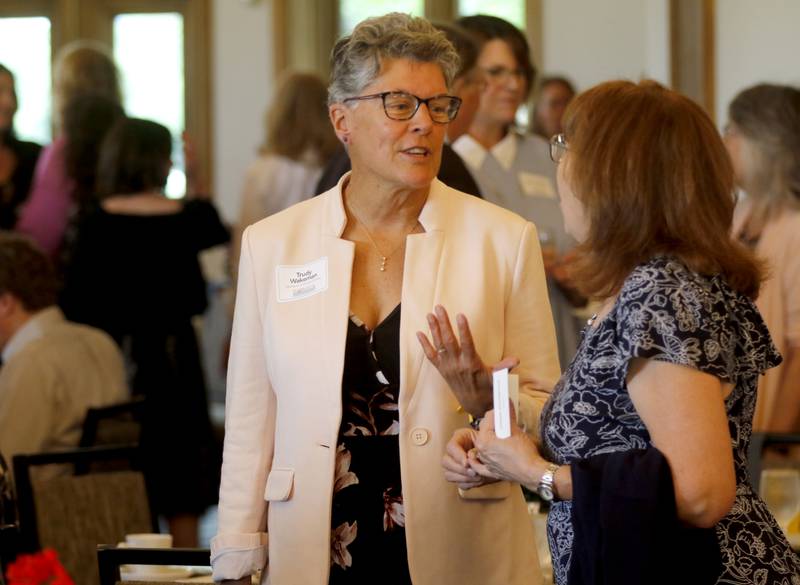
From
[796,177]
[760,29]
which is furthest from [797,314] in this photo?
[760,29]

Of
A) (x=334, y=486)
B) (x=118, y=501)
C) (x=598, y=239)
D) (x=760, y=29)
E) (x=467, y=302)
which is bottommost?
(x=118, y=501)

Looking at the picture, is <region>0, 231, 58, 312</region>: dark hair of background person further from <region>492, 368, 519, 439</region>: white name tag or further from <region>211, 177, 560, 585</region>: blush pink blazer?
<region>492, 368, 519, 439</region>: white name tag

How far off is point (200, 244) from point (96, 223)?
0.41 m

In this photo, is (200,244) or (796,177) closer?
(796,177)

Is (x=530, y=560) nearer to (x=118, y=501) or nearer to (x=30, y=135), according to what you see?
(x=118, y=501)

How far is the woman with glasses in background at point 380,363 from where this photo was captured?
2.55 metres

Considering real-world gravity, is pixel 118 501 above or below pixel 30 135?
below

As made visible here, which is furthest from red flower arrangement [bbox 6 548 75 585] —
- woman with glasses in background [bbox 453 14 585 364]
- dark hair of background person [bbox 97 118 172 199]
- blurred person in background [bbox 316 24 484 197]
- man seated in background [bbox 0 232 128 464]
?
dark hair of background person [bbox 97 118 172 199]

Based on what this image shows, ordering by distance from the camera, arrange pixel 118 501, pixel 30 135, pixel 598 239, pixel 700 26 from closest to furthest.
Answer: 1. pixel 598 239
2. pixel 118 501
3. pixel 700 26
4. pixel 30 135

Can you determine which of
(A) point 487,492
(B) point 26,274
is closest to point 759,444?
(A) point 487,492

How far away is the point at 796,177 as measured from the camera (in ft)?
14.6

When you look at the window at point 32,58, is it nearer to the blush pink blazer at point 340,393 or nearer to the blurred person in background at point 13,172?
the blurred person in background at point 13,172

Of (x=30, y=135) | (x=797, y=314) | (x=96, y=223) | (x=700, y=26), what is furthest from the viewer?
(x=30, y=135)

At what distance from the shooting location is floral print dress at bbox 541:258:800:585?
2.00 m
